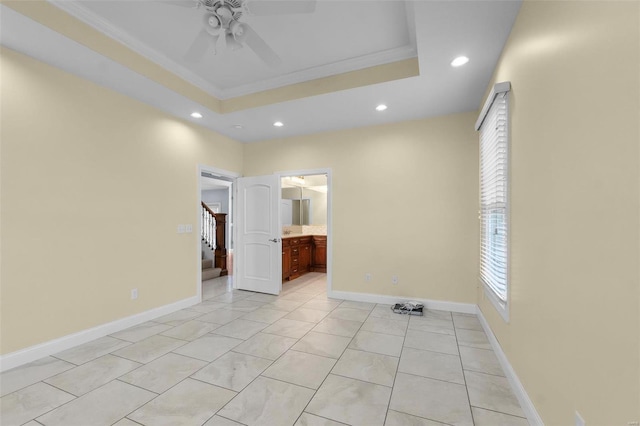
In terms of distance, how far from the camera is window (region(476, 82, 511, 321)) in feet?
7.18

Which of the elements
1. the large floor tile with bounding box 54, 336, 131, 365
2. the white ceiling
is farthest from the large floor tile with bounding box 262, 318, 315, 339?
the white ceiling

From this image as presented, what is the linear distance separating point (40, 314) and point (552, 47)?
434 cm

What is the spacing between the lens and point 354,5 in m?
2.20

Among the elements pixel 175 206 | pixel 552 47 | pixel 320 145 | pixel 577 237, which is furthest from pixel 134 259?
pixel 552 47

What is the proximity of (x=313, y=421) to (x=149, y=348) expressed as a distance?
75.6 inches

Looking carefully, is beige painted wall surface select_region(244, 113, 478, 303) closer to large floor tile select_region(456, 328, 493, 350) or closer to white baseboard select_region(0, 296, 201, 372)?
large floor tile select_region(456, 328, 493, 350)

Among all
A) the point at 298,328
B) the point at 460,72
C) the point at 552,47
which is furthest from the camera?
the point at 298,328

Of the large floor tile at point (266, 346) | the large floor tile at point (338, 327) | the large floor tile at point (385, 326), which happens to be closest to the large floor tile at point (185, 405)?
the large floor tile at point (266, 346)

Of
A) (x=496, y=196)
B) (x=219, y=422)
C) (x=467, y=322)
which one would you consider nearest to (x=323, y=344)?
(x=219, y=422)

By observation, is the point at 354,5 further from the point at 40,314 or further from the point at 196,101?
the point at 40,314

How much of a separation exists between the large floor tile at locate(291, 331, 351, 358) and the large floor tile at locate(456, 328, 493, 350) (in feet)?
3.91

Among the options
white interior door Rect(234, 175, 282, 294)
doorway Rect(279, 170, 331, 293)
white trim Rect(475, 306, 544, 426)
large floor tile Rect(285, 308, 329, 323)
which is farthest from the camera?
doorway Rect(279, 170, 331, 293)

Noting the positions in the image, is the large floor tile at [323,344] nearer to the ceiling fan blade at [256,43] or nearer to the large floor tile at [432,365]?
the large floor tile at [432,365]

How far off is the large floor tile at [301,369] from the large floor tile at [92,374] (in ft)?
4.04
